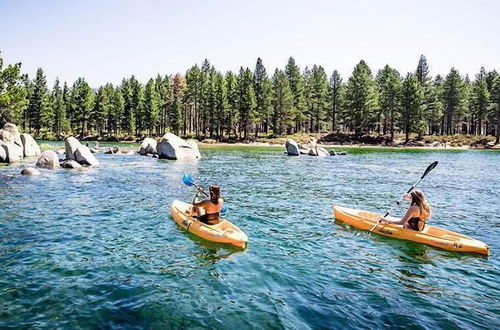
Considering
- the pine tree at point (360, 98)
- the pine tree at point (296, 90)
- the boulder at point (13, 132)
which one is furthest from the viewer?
the pine tree at point (296, 90)

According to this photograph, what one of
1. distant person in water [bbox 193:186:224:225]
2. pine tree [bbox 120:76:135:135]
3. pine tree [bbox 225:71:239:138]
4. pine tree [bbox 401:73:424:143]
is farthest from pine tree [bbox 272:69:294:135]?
distant person in water [bbox 193:186:224:225]

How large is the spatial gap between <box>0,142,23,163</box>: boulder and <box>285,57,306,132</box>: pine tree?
190 feet

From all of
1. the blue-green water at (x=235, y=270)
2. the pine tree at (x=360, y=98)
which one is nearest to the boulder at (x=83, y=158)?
the blue-green water at (x=235, y=270)

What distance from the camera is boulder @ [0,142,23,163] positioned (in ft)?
104

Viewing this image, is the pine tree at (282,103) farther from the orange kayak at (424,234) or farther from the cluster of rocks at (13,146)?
the orange kayak at (424,234)

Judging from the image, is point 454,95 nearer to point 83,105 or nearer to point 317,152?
point 317,152

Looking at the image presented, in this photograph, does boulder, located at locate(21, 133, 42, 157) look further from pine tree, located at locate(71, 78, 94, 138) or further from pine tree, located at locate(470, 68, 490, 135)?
pine tree, located at locate(470, 68, 490, 135)

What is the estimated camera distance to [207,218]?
39.5 feet

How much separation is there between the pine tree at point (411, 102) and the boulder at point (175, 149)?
49.3 m

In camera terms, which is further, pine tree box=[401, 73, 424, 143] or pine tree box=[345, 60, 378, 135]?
pine tree box=[345, 60, 378, 135]

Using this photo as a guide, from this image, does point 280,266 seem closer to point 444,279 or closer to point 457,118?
point 444,279

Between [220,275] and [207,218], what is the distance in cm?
341

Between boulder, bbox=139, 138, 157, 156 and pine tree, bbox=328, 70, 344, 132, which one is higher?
pine tree, bbox=328, 70, 344, 132

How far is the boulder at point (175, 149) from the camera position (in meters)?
40.0
